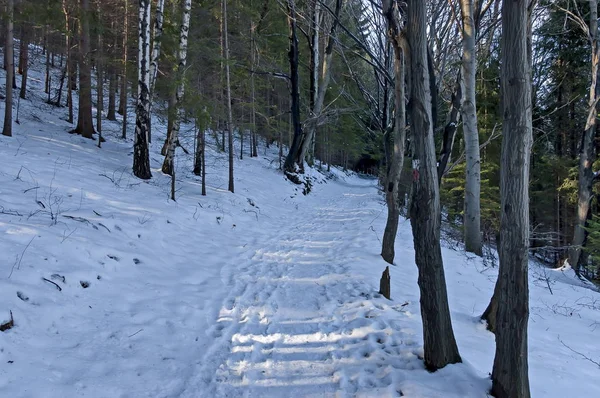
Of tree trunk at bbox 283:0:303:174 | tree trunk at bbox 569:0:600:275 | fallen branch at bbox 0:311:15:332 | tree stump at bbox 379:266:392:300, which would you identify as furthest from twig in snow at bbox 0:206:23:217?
tree trunk at bbox 569:0:600:275

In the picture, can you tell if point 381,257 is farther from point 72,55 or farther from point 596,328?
point 72,55

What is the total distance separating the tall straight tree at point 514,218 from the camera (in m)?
2.35

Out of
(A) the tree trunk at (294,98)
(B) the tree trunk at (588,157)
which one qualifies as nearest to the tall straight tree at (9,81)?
(A) the tree trunk at (294,98)

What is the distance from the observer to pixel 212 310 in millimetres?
4613

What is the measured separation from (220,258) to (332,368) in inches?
161

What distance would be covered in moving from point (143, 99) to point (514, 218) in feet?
35.5

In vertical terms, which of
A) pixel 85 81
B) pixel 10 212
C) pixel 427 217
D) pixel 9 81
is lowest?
pixel 10 212

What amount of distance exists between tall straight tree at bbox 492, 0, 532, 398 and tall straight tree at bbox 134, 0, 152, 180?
408 inches

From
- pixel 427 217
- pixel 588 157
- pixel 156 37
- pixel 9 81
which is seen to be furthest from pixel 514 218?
pixel 9 81

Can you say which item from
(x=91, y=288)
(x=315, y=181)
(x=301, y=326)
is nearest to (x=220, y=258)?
(x=91, y=288)

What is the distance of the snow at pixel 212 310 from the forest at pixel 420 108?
33 cm

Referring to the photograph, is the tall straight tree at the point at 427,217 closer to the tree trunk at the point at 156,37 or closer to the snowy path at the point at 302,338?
the snowy path at the point at 302,338

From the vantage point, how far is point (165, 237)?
23.0 ft

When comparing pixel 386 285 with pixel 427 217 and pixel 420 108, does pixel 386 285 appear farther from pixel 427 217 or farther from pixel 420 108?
pixel 420 108
